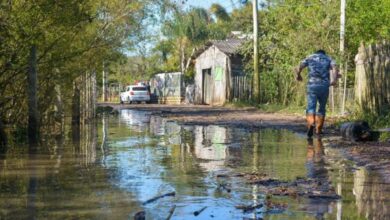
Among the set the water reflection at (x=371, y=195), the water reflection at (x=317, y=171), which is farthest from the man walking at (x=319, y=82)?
the water reflection at (x=371, y=195)

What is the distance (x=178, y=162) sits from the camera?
31.4 ft

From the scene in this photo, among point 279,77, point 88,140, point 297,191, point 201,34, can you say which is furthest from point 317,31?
point 201,34

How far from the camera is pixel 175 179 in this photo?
785cm

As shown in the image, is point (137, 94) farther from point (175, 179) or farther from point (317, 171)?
point (175, 179)

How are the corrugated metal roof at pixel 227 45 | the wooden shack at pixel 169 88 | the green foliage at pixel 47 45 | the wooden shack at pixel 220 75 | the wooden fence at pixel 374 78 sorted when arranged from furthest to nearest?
the wooden shack at pixel 169 88
the corrugated metal roof at pixel 227 45
the wooden shack at pixel 220 75
the wooden fence at pixel 374 78
the green foliage at pixel 47 45

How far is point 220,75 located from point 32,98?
3178 cm

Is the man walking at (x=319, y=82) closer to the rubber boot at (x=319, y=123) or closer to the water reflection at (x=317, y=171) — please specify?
the rubber boot at (x=319, y=123)

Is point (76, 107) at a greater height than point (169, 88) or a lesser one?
lesser

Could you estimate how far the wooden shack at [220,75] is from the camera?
40781 millimetres

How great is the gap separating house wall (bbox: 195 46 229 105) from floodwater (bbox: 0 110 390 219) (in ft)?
99.4

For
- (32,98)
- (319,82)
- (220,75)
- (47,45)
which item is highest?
(220,75)

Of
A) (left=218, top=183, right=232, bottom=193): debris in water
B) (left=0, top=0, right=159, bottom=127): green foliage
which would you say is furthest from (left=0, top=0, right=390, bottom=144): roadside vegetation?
(left=218, top=183, right=232, bottom=193): debris in water

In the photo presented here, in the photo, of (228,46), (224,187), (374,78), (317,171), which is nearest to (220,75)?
(228,46)

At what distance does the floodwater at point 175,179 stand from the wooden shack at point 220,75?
26.9 m
